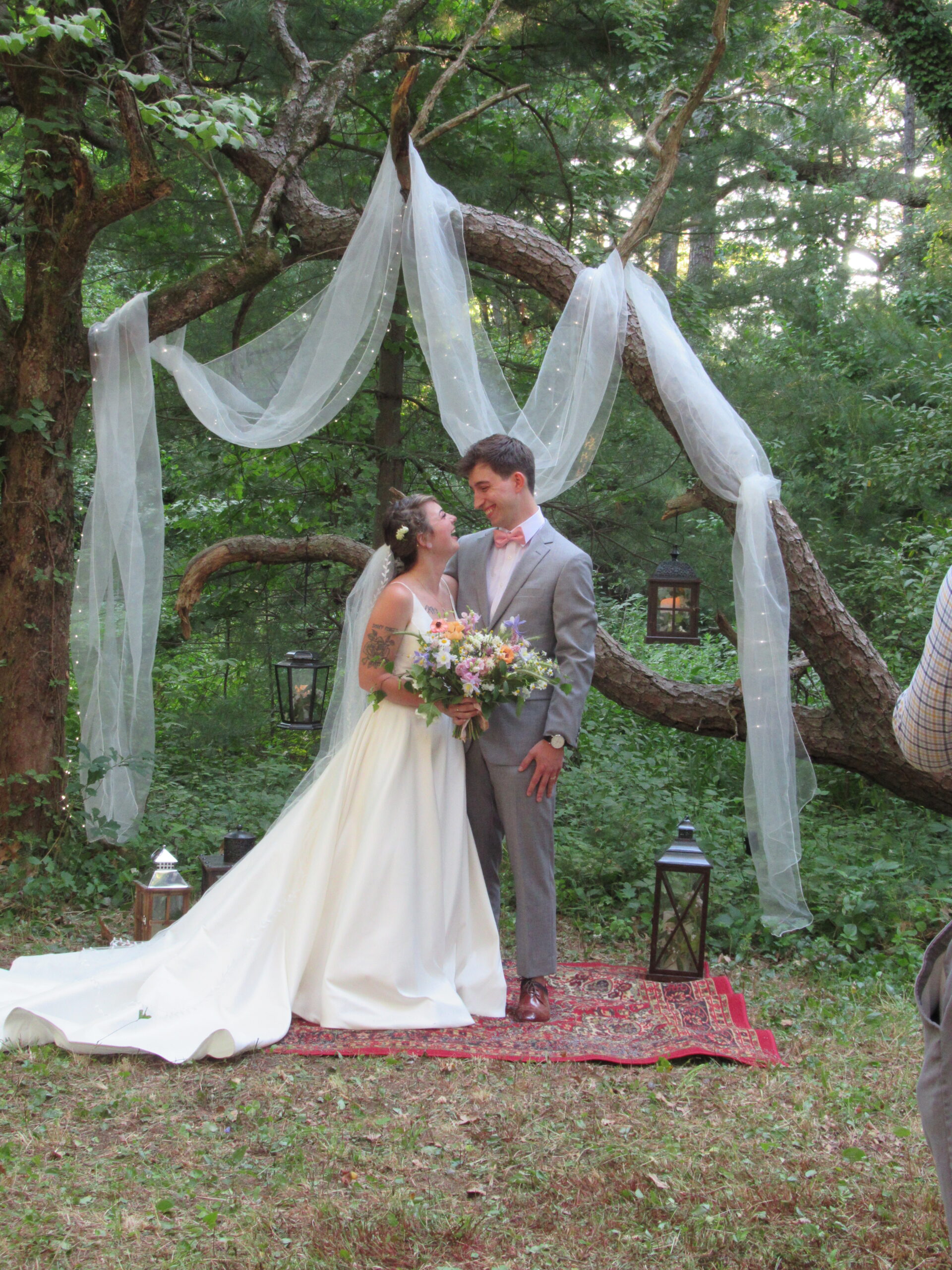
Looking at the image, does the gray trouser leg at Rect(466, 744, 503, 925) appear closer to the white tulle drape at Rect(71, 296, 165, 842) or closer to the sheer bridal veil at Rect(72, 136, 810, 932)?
the sheer bridal veil at Rect(72, 136, 810, 932)

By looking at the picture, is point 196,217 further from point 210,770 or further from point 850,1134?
point 850,1134

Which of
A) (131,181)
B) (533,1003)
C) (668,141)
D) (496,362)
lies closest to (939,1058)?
(533,1003)

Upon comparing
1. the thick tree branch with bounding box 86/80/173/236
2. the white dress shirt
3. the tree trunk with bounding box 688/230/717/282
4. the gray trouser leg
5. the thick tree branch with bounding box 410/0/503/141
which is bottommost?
the gray trouser leg

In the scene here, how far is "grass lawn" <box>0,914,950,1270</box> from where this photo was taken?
7.04ft

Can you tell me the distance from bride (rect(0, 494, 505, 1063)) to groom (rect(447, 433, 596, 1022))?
117 mm

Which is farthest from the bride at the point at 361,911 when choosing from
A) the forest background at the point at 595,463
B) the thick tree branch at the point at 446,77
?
the thick tree branch at the point at 446,77

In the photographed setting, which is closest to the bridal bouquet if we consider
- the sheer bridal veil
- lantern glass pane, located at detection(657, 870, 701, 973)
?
the sheer bridal veil

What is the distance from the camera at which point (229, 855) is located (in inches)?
167

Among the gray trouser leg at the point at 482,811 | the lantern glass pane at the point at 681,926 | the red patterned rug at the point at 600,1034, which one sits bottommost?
the red patterned rug at the point at 600,1034

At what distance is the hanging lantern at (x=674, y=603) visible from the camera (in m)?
4.86

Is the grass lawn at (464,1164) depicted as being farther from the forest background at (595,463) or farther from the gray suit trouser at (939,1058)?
the forest background at (595,463)

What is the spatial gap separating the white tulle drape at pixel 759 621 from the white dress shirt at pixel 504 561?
31.6 inches

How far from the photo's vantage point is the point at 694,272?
363 inches

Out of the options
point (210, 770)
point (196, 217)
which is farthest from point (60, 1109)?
point (196, 217)
